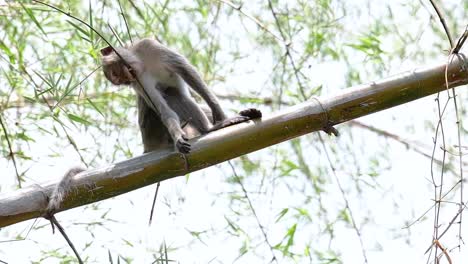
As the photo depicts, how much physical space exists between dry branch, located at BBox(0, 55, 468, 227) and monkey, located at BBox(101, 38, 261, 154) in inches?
49.6

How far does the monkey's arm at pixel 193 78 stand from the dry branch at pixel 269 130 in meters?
1.25

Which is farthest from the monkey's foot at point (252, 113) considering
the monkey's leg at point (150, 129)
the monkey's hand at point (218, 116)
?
the monkey's leg at point (150, 129)

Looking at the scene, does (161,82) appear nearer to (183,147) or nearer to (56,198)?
(183,147)

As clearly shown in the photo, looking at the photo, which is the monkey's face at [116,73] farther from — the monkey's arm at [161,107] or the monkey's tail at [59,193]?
the monkey's tail at [59,193]

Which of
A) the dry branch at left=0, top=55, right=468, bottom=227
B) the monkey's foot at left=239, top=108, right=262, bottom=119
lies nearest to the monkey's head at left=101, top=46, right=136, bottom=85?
the monkey's foot at left=239, top=108, right=262, bottom=119

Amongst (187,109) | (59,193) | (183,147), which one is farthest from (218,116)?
(59,193)

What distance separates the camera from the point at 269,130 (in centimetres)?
325

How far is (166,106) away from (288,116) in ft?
→ 5.13

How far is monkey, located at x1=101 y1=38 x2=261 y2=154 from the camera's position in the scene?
4.60 meters

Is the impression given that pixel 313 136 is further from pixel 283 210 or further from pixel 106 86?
pixel 106 86

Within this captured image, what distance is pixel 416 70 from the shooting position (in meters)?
3.24

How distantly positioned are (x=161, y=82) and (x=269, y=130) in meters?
1.80

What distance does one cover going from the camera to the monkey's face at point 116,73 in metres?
4.78

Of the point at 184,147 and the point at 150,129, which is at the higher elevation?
the point at 150,129
